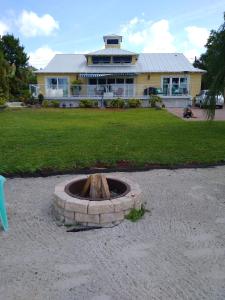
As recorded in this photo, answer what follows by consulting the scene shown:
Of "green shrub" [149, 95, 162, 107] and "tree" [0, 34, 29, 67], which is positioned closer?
"green shrub" [149, 95, 162, 107]

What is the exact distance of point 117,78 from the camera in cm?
2870

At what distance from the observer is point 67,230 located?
A: 3762mm

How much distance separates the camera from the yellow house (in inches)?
1035

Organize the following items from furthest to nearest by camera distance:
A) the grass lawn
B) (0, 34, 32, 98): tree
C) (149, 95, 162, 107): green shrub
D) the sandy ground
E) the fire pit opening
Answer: (0, 34, 32, 98): tree → (149, 95, 162, 107): green shrub → the grass lawn → the fire pit opening → the sandy ground

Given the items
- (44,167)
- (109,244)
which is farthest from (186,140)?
(109,244)

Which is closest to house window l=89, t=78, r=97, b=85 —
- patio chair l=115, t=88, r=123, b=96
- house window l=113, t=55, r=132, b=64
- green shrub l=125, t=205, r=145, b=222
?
house window l=113, t=55, r=132, b=64

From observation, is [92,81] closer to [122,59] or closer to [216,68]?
[122,59]

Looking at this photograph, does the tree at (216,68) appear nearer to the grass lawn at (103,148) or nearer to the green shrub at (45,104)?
the grass lawn at (103,148)

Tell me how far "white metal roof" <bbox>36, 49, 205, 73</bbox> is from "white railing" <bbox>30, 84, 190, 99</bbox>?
1.74 m

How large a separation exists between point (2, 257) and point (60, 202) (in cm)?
103

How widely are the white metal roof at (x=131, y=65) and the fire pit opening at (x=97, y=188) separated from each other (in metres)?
23.9

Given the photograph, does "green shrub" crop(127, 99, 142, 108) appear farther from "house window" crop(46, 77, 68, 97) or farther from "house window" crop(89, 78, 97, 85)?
"house window" crop(46, 77, 68, 97)

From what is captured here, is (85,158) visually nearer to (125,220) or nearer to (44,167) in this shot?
(44,167)

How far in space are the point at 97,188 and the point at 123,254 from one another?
1.28 metres
